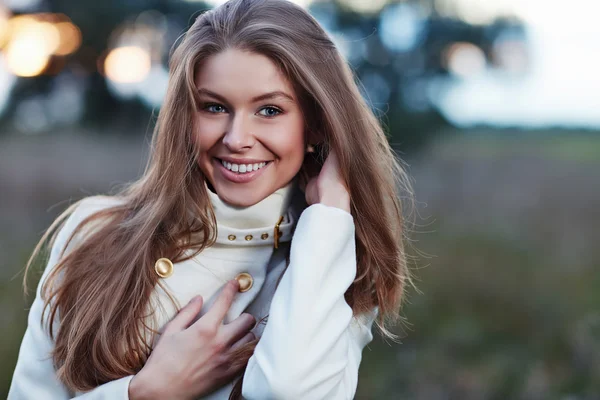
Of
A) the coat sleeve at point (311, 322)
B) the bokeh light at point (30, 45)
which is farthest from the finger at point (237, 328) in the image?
the bokeh light at point (30, 45)

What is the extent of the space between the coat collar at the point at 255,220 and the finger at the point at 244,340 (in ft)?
0.86

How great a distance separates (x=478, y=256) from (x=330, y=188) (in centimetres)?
412

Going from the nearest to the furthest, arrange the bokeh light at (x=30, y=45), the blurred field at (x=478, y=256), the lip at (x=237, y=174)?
the lip at (x=237, y=174)
the blurred field at (x=478, y=256)
the bokeh light at (x=30, y=45)

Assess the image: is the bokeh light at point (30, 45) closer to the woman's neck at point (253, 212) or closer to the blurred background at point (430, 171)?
the blurred background at point (430, 171)

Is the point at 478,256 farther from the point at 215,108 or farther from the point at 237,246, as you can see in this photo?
the point at 215,108

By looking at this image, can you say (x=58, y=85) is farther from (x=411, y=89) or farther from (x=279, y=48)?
(x=279, y=48)

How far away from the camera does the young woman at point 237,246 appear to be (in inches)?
71.5

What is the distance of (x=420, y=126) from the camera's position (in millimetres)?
8516

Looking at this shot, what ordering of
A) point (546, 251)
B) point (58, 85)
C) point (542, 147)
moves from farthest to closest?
point (58, 85) < point (542, 147) < point (546, 251)

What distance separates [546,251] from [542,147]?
2.03 metres

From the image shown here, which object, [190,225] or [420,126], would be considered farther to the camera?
[420,126]

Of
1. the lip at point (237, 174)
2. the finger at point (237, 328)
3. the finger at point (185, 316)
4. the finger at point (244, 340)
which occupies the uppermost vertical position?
the lip at point (237, 174)

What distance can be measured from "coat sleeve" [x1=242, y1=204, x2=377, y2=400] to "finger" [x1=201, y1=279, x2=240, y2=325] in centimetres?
17

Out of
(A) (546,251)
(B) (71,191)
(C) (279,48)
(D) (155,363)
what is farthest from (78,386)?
(B) (71,191)
